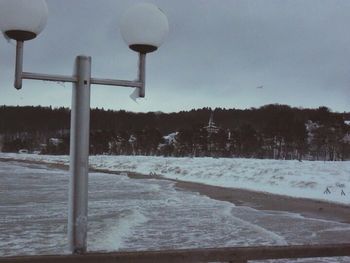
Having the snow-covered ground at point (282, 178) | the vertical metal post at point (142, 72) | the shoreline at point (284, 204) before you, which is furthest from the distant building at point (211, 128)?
the vertical metal post at point (142, 72)

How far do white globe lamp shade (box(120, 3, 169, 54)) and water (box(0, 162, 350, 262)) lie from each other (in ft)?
19.9

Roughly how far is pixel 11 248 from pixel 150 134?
12011 centimetres

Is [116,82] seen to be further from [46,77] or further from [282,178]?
[282,178]

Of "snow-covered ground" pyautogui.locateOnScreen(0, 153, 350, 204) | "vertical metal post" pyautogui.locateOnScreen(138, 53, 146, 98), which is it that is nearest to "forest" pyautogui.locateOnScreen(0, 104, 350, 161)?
"snow-covered ground" pyautogui.locateOnScreen(0, 153, 350, 204)

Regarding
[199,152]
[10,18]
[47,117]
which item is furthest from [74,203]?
[47,117]

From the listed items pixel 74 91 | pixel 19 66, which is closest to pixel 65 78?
pixel 74 91

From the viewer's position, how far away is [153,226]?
13.0 metres

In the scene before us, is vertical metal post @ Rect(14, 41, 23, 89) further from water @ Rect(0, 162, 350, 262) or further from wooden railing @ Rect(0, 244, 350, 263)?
water @ Rect(0, 162, 350, 262)

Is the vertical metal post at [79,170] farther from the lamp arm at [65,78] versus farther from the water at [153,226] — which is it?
the water at [153,226]

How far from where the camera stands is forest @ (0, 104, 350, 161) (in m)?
104

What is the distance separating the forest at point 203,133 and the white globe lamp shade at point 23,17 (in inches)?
3372

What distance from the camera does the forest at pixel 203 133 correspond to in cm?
10350

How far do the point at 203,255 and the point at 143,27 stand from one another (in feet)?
5.65

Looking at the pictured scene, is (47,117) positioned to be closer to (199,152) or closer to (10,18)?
(199,152)
